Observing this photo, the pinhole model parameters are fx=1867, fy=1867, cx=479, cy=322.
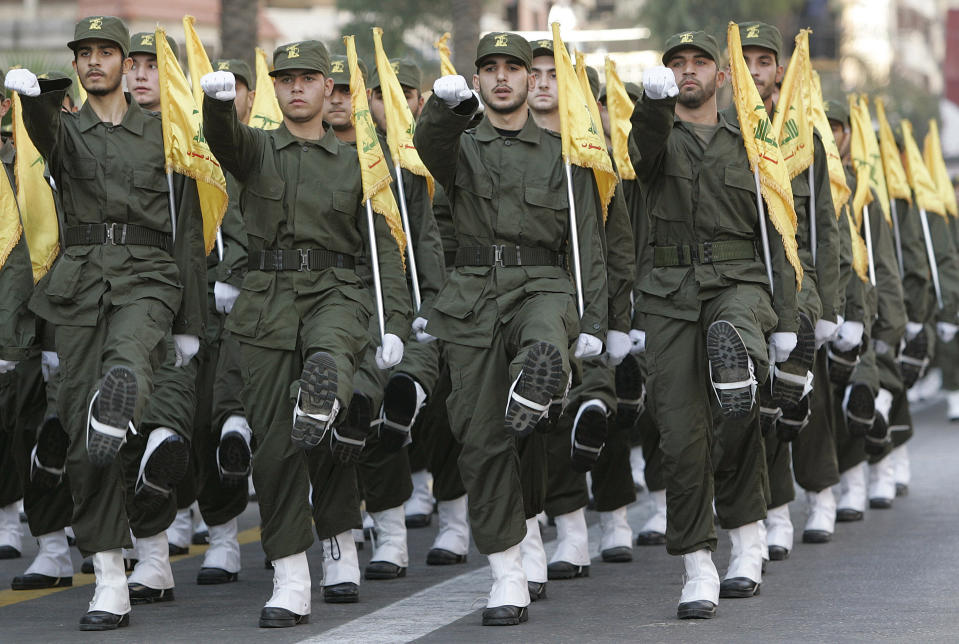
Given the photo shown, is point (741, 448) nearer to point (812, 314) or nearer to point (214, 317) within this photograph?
point (812, 314)

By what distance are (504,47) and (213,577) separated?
9.78 feet

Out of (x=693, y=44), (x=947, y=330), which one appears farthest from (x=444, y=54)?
(x=947, y=330)

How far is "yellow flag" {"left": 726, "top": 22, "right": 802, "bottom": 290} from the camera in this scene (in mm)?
8125

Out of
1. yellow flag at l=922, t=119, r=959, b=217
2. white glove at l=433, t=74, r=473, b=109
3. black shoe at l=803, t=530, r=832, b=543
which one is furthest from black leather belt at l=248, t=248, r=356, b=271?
yellow flag at l=922, t=119, r=959, b=217

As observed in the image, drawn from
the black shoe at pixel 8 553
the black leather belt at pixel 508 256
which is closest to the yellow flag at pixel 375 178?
the black leather belt at pixel 508 256

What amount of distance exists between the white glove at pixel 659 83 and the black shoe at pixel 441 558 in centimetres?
306

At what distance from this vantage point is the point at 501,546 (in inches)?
293

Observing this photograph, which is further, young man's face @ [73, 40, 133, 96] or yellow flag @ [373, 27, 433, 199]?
yellow flag @ [373, 27, 433, 199]

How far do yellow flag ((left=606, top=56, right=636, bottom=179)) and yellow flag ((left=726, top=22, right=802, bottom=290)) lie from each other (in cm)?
86

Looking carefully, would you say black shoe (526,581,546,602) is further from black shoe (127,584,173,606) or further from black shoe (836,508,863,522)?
black shoe (836,508,863,522)

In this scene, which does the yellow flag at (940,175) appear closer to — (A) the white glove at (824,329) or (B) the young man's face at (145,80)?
(A) the white glove at (824,329)

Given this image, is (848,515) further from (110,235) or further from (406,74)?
(110,235)

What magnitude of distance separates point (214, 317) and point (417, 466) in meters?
1.94

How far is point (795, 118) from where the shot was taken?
928 centimetres
